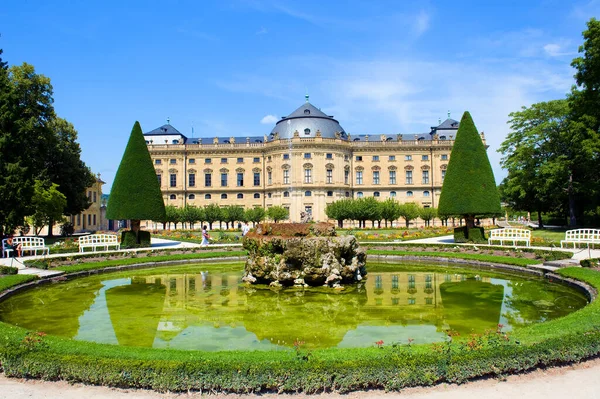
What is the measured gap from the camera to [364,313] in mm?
9773

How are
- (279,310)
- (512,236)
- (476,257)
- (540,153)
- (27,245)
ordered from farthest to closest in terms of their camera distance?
1. (540,153)
2. (512,236)
3. (27,245)
4. (476,257)
5. (279,310)

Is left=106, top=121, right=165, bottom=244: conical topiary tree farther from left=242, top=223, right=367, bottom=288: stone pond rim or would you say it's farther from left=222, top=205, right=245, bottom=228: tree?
left=222, top=205, right=245, bottom=228: tree

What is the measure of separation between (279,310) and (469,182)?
59.0 feet

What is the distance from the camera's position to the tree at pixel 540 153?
115ft

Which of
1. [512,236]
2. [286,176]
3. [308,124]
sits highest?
[308,124]

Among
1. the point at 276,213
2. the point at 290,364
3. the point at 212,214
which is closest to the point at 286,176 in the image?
the point at 276,213

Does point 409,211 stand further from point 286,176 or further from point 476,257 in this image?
point 476,257

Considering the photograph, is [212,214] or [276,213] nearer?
[276,213]

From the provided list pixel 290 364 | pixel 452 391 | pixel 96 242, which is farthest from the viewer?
pixel 96 242

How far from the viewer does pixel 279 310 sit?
10266 mm

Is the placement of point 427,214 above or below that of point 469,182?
below

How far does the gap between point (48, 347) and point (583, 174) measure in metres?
40.0

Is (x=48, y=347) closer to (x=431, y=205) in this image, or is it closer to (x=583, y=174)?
(x=583, y=174)

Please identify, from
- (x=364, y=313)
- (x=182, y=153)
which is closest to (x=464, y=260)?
(x=364, y=313)
